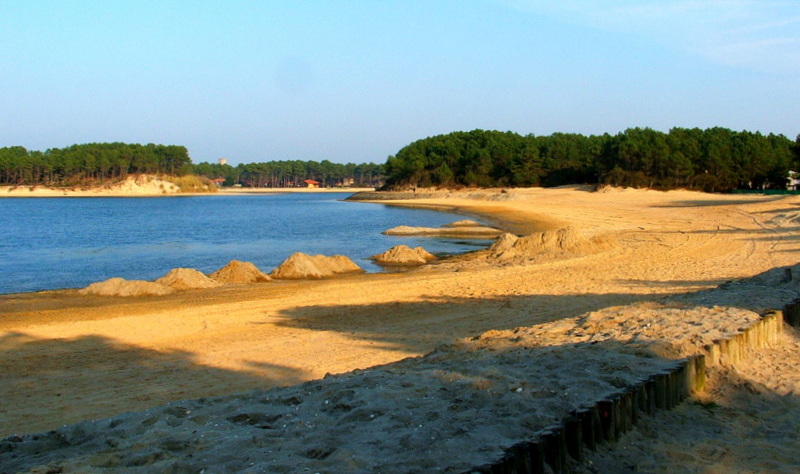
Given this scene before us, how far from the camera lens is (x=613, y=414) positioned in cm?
460

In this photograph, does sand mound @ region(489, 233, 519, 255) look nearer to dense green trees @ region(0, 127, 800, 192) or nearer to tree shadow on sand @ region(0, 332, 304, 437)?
→ tree shadow on sand @ region(0, 332, 304, 437)

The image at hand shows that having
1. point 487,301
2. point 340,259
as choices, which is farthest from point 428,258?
point 487,301

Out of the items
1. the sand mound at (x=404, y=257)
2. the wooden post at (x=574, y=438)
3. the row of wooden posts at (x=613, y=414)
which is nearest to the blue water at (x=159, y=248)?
the sand mound at (x=404, y=257)

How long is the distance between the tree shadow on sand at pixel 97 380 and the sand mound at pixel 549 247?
13134mm

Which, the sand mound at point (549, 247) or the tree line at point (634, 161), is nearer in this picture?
the sand mound at point (549, 247)

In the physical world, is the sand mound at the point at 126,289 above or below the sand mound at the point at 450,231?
below

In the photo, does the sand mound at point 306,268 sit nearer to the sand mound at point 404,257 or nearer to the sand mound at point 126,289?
the sand mound at point 404,257

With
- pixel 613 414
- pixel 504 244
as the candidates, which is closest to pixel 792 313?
pixel 613 414

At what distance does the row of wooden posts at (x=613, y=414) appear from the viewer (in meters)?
3.83

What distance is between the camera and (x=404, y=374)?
593 centimetres

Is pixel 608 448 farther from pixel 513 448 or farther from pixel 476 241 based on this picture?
pixel 476 241

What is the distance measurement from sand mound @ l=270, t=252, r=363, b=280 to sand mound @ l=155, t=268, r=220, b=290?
234cm

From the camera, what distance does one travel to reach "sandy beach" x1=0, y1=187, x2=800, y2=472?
427cm

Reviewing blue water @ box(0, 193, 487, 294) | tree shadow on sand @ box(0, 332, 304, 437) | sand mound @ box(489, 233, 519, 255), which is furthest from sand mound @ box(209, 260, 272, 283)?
tree shadow on sand @ box(0, 332, 304, 437)
